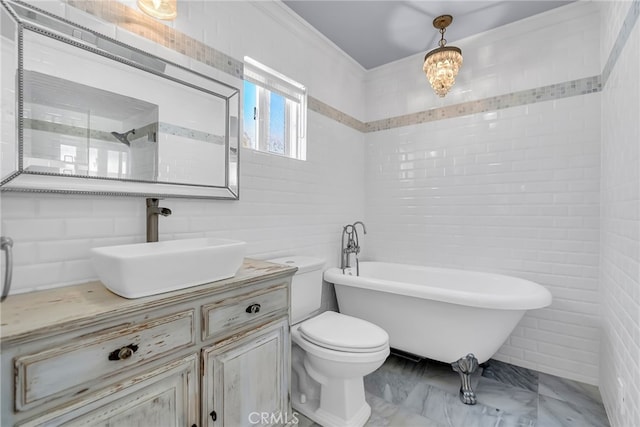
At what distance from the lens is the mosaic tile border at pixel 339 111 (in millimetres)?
1360

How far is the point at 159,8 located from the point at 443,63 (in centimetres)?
183

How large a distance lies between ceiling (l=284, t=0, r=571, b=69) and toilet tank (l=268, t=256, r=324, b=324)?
1.85 m

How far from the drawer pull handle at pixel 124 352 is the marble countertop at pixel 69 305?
0.12 m

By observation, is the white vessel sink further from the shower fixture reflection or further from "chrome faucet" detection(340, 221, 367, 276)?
"chrome faucet" detection(340, 221, 367, 276)

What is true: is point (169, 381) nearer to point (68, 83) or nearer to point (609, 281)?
point (68, 83)

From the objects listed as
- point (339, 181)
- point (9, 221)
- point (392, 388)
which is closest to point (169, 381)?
point (9, 221)

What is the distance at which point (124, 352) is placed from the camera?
3.02 feet

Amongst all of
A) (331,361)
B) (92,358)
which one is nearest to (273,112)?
(331,361)

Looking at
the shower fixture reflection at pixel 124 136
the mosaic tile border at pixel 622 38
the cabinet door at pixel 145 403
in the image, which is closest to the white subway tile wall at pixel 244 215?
the shower fixture reflection at pixel 124 136

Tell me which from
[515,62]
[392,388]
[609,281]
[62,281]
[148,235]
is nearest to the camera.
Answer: [62,281]

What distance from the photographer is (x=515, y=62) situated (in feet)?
7.79

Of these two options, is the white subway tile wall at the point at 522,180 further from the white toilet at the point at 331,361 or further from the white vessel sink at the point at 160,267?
the white vessel sink at the point at 160,267

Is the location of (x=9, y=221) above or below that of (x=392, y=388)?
above

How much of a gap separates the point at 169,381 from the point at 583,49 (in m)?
3.20
